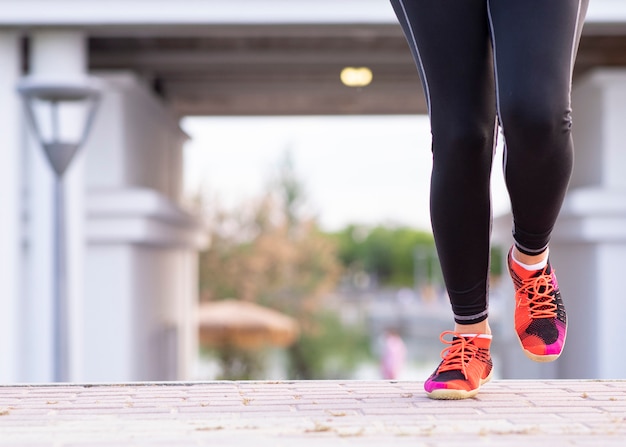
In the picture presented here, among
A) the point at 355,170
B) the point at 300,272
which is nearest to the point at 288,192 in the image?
the point at 300,272

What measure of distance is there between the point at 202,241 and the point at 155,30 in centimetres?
497

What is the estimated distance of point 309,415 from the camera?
1.63 meters

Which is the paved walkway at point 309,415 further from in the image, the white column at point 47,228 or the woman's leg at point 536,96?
the white column at point 47,228

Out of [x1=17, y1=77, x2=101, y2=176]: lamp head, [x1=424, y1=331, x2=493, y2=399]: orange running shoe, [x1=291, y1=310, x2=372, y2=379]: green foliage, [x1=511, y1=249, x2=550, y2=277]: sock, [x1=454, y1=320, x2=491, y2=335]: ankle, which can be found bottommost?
[x1=291, y1=310, x2=372, y2=379]: green foliage

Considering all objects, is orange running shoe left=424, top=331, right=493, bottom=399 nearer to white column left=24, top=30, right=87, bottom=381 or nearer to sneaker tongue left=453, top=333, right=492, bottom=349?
sneaker tongue left=453, top=333, right=492, bottom=349

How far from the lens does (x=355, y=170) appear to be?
4512 centimetres

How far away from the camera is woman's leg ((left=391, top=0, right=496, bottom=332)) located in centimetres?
172

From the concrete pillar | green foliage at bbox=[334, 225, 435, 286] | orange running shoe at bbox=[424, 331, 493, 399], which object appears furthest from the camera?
green foliage at bbox=[334, 225, 435, 286]

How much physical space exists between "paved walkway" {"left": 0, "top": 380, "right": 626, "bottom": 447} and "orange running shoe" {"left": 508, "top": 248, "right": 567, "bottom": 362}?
101mm

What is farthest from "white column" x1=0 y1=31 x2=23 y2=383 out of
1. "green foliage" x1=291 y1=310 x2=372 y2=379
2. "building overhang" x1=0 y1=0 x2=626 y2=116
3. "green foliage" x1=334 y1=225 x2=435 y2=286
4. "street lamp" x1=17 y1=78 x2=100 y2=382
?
"green foliage" x1=334 y1=225 x2=435 y2=286

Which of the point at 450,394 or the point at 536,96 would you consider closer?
the point at 536,96

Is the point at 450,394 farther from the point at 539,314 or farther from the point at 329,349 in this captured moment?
the point at 329,349

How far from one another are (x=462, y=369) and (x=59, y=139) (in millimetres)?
4290

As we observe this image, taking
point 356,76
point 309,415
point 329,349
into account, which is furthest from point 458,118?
point 329,349
